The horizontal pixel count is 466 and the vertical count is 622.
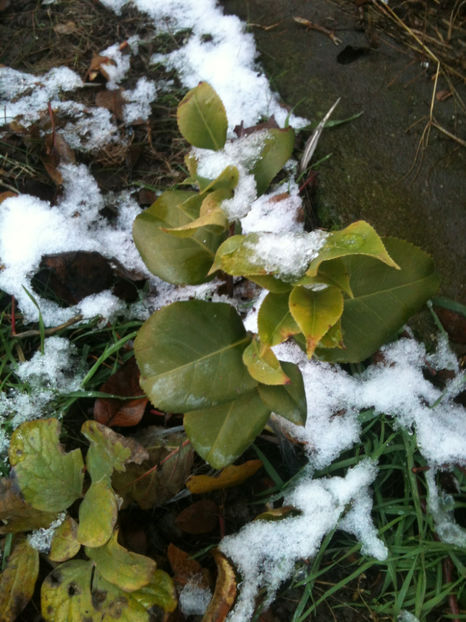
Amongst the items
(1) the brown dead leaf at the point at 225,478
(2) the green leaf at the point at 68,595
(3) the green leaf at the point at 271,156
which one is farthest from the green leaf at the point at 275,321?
(2) the green leaf at the point at 68,595

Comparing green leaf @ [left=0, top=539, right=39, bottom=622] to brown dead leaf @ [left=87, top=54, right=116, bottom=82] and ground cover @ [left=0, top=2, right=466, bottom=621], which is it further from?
brown dead leaf @ [left=87, top=54, right=116, bottom=82]

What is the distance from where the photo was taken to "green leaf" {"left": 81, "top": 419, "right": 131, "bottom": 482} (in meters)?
1.12

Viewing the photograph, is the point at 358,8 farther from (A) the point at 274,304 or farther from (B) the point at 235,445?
(B) the point at 235,445

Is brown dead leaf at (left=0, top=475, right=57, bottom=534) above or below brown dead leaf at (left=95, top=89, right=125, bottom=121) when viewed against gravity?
below

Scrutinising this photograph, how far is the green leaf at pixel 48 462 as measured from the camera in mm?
1136

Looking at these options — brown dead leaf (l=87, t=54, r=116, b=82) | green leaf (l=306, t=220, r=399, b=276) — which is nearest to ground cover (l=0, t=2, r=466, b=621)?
brown dead leaf (l=87, t=54, r=116, b=82)

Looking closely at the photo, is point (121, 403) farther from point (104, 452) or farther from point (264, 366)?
point (264, 366)

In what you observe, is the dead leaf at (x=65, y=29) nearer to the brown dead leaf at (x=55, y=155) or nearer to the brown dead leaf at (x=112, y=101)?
the brown dead leaf at (x=112, y=101)

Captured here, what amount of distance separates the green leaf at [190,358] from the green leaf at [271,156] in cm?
26

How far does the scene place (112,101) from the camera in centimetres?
168

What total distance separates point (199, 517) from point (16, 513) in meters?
0.40

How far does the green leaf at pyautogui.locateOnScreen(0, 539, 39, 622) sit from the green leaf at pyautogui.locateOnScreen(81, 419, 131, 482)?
25cm

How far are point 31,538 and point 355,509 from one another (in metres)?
0.75

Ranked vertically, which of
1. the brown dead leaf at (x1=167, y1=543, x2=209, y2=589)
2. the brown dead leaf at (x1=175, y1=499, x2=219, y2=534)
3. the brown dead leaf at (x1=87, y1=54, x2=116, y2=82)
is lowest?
the brown dead leaf at (x1=167, y1=543, x2=209, y2=589)
